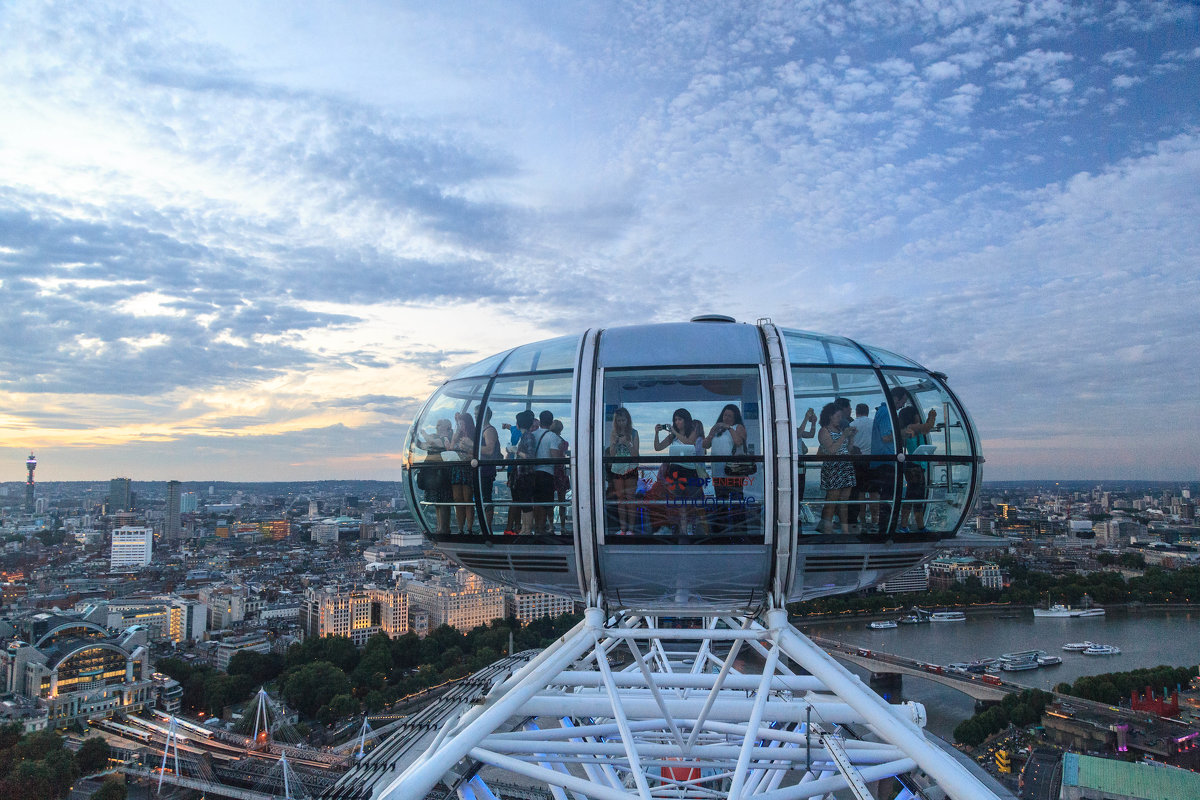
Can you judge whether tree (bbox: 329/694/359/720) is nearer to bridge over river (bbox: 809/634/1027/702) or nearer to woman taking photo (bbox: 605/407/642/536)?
bridge over river (bbox: 809/634/1027/702)

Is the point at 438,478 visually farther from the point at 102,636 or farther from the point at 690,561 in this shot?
the point at 102,636

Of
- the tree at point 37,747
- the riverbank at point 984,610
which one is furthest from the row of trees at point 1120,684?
the tree at point 37,747

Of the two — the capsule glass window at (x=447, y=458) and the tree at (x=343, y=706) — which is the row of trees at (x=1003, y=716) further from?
the capsule glass window at (x=447, y=458)

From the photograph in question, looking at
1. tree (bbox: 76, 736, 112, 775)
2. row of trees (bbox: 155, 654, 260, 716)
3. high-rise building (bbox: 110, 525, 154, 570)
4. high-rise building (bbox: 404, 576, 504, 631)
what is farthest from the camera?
high-rise building (bbox: 110, 525, 154, 570)

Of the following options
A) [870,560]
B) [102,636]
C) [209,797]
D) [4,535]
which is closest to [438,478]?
[870,560]

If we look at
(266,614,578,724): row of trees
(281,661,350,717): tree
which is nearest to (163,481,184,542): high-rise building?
(266,614,578,724): row of trees

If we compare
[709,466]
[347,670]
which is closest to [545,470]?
[709,466]

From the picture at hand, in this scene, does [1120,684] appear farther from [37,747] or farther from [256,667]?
[37,747]
